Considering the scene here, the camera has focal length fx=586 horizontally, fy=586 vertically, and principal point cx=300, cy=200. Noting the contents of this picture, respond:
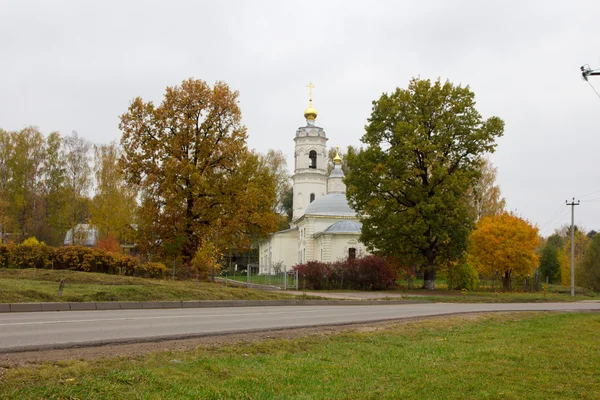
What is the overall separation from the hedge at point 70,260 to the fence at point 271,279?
7162 millimetres

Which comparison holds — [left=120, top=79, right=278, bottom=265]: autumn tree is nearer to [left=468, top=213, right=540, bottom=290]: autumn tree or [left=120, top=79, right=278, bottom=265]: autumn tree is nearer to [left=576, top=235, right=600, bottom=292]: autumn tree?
[left=468, top=213, right=540, bottom=290]: autumn tree

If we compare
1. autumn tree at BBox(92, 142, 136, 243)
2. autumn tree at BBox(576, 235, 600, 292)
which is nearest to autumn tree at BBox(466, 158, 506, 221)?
autumn tree at BBox(576, 235, 600, 292)

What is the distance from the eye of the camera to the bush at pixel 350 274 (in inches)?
1359

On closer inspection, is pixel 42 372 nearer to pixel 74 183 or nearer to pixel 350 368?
pixel 350 368

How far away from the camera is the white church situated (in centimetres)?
5988

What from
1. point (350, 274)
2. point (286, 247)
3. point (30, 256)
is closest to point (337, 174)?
point (286, 247)

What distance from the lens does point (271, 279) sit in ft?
120

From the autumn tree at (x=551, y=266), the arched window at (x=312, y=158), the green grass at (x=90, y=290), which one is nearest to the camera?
the green grass at (x=90, y=290)

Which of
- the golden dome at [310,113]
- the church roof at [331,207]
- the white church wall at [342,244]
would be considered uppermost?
the golden dome at [310,113]

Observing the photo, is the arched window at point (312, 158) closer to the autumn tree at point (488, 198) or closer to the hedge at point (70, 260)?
the autumn tree at point (488, 198)

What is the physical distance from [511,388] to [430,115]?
30.3 metres

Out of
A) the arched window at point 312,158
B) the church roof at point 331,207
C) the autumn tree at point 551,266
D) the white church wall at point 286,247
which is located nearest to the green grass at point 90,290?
the church roof at point 331,207

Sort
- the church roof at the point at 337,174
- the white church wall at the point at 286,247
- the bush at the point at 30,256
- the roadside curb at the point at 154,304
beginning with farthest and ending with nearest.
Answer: the white church wall at the point at 286,247, the church roof at the point at 337,174, the bush at the point at 30,256, the roadside curb at the point at 154,304

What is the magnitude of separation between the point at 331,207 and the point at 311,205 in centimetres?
234
